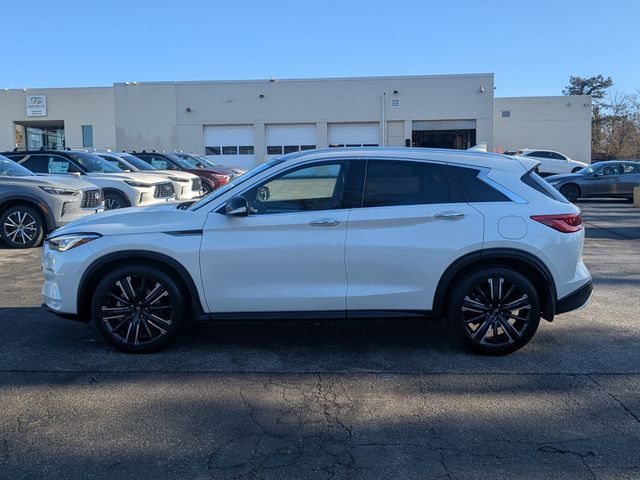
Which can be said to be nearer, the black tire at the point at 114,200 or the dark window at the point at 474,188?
the dark window at the point at 474,188

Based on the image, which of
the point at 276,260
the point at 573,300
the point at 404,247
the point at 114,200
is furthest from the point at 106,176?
the point at 573,300

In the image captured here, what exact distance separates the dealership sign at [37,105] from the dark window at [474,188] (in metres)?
45.5

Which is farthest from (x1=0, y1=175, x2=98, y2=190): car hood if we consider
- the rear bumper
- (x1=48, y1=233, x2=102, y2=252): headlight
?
the rear bumper

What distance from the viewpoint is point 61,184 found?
1070cm

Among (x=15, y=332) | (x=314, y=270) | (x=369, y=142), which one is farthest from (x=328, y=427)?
(x=369, y=142)

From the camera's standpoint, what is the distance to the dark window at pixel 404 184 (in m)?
5.10

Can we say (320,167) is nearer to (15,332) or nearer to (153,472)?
(153,472)

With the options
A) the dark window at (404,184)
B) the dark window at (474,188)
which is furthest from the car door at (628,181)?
the dark window at (404,184)

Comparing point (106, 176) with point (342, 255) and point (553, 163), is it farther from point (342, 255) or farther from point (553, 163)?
point (553, 163)

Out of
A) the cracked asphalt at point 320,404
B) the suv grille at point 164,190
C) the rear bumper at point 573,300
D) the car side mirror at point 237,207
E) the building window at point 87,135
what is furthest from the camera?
the building window at point 87,135

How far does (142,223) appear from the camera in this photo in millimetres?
5113

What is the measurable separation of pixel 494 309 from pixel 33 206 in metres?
8.65

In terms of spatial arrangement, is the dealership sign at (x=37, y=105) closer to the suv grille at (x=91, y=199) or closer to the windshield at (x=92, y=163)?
the windshield at (x=92, y=163)

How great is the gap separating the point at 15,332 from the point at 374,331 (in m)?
3.49
